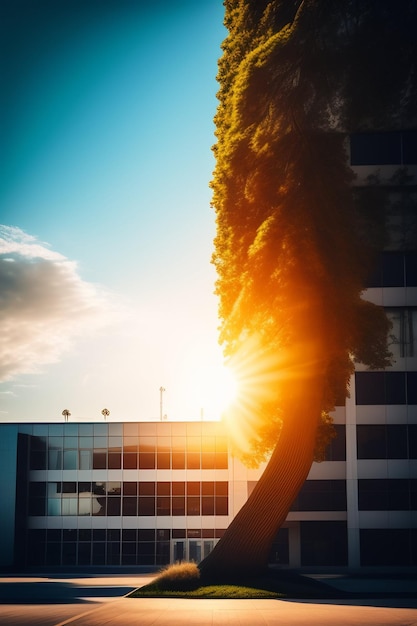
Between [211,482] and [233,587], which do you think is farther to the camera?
[211,482]

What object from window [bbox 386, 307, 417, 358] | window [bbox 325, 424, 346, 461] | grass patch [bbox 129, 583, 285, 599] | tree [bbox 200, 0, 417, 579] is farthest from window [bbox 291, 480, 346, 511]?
grass patch [bbox 129, 583, 285, 599]

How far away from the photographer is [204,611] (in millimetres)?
21625

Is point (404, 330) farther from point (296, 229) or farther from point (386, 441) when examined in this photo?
point (296, 229)

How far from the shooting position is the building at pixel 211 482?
1937 inches

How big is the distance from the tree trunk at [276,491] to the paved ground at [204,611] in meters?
2.96

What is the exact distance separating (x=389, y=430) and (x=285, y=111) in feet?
85.2

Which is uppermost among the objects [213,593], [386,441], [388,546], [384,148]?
[384,148]

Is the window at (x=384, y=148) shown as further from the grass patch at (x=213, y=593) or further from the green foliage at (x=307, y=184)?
the grass patch at (x=213, y=593)

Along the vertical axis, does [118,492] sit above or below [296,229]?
below

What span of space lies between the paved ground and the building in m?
17.3

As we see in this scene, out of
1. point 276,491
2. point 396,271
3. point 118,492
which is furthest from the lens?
point 118,492

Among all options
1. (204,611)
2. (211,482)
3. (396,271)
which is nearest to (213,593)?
(204,611)

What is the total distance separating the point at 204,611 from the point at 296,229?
1169 centimetres

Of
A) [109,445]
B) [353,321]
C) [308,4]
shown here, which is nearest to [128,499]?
[109,445]
